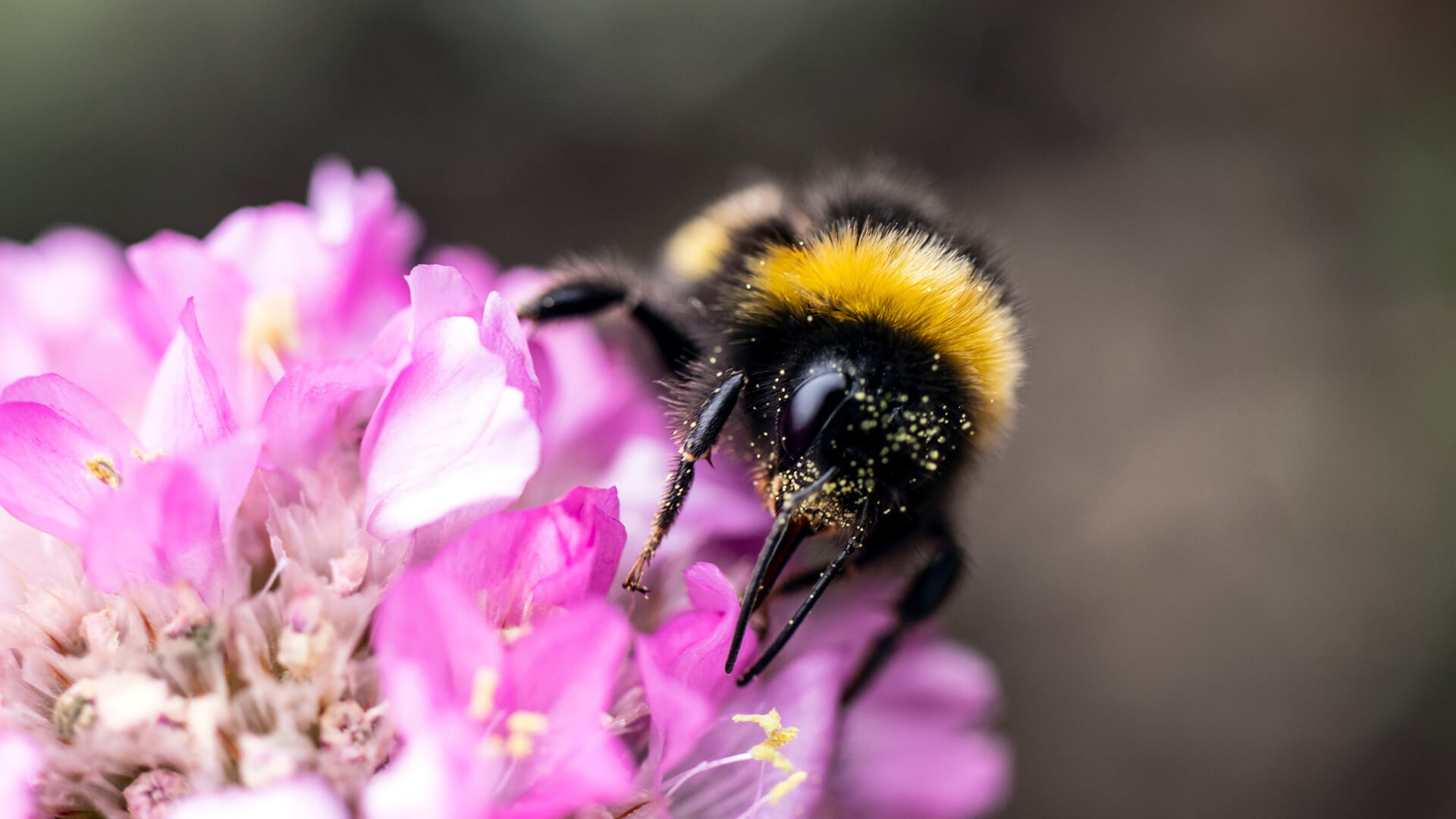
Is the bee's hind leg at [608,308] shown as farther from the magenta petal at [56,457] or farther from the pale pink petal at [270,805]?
the pale pink petal at [270,805]

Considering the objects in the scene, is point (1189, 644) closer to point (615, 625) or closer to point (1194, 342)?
point (1194, 342)

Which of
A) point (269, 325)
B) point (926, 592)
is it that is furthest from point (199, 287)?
point (926, 592)

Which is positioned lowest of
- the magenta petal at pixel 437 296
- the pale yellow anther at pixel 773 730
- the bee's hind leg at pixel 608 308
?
the pale yellow anther at pixel 773 730

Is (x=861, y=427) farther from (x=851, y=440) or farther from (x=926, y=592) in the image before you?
(x=926, y=592)

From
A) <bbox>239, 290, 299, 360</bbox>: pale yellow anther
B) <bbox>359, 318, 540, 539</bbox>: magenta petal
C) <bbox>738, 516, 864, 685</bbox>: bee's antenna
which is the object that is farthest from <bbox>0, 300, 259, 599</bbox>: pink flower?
<bbox>738, 516, 864, 685</bbox>: bee's antenna

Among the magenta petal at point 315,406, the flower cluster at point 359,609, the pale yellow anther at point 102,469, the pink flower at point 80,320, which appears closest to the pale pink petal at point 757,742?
the flower cluster at point 359,609

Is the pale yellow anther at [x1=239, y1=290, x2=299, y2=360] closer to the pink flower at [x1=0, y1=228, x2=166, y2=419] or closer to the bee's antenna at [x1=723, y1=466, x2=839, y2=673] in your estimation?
the pink flower at [x1=0, y1=228, x2=166, y2=419]

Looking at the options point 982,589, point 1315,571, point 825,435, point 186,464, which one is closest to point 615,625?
Result: point 825,435
